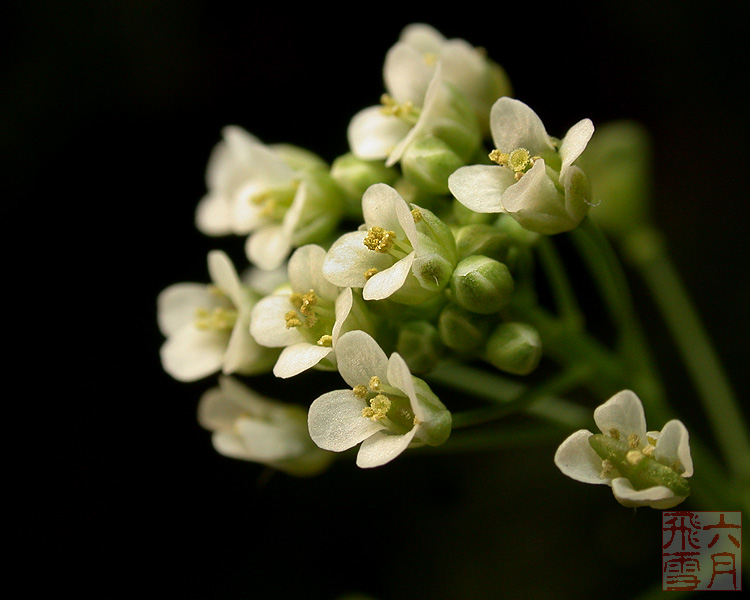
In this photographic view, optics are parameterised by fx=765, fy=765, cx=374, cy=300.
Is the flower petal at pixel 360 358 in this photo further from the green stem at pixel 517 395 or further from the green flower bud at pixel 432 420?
the green stem at pixel 517 395

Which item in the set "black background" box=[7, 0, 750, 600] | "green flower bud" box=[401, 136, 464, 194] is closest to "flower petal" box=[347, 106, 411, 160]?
"green flower bud" box=[401, 136, 464, 194]

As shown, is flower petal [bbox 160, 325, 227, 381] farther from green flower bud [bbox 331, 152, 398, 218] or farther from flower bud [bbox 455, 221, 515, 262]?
flower bud [bbox 455, 221, 515, 262]

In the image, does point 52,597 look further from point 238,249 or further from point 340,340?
point 340,340

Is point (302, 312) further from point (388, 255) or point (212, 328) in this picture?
point (212, 328)

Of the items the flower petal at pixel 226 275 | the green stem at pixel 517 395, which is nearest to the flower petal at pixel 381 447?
the green stem at pixel 517 395

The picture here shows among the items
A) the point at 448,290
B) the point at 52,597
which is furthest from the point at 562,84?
the point at 52,597
